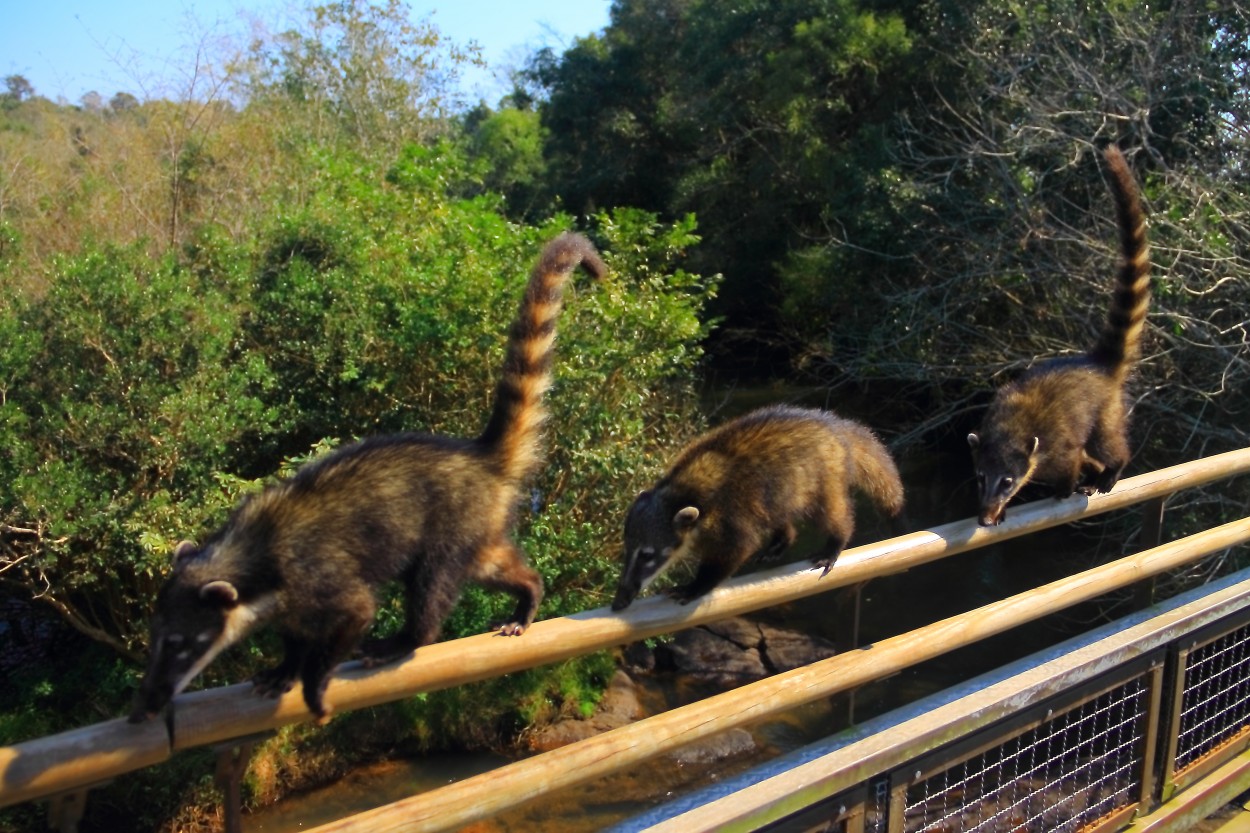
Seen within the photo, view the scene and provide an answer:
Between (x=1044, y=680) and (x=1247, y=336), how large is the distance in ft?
22.6

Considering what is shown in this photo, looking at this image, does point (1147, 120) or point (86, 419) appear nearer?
point (86, 419)

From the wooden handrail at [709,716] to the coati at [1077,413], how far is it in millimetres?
763

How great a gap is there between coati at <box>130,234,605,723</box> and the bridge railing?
4.8 inches

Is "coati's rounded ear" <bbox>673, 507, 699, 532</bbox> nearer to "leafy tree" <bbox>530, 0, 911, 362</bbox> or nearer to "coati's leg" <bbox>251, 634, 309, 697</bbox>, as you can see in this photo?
"coati's leg" <bbox>251, 634, 309, 697</bbox>

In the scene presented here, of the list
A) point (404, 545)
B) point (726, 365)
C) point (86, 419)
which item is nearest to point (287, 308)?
Result: point (86, 419)

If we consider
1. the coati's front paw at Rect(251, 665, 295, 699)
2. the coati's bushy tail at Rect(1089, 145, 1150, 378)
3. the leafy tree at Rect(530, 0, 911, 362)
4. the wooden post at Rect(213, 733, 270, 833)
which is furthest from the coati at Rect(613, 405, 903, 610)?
the leafy tree at Rect(530, 0, 911, 362)

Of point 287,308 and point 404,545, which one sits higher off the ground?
point 287,308

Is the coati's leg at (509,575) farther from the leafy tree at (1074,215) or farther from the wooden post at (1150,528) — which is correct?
the leafy tree at (1074,215)

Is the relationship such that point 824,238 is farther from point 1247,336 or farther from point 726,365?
point 1247,336

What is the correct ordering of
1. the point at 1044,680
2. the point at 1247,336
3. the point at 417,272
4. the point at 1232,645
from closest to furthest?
the point at 1044,680 < the point at 1232,645 < the point at 417,272 < the point at 1247,336

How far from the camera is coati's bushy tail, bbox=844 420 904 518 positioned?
411 centimetres

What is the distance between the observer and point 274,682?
2.45m

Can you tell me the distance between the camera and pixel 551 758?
7.73 ft

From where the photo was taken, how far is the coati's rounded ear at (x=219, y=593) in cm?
260
